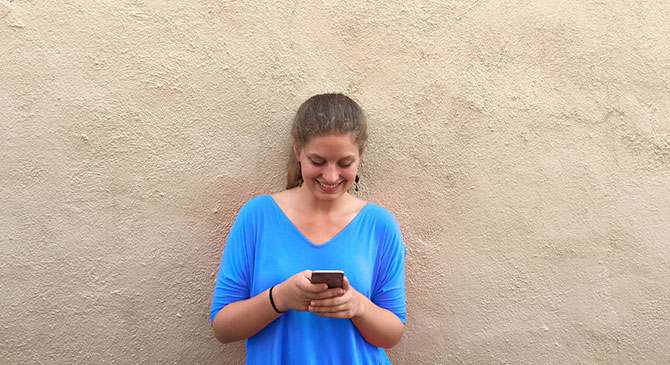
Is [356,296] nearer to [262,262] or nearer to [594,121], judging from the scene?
[262,262]

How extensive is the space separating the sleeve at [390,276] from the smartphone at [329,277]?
0.37 metres

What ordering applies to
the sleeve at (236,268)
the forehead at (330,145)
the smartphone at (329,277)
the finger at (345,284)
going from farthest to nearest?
1. the sleeve at (236,268)
2. the forehead at (330,145)
3. the finger at (345,284)
4. the smartphone at (329,277)

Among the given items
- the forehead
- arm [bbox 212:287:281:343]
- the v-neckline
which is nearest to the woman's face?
the forehead

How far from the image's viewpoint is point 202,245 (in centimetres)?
207

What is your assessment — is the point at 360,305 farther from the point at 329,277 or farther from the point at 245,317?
the point at 245,317

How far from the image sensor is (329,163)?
67.3 inches

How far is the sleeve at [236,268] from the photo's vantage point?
1.80 m

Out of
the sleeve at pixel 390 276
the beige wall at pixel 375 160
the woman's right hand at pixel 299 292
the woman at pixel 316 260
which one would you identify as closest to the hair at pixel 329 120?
the woman at pixel 316 260

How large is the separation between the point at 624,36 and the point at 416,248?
1.30 m

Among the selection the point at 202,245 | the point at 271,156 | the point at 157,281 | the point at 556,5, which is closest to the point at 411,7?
the point at 556,5

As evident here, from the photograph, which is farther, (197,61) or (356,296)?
(197,61)

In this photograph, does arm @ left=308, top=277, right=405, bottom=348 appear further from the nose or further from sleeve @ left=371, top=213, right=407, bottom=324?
the nose

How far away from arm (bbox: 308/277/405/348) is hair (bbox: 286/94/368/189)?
0.52 meters

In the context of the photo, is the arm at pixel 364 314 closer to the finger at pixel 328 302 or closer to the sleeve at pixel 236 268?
the finger at pixel 328 302
